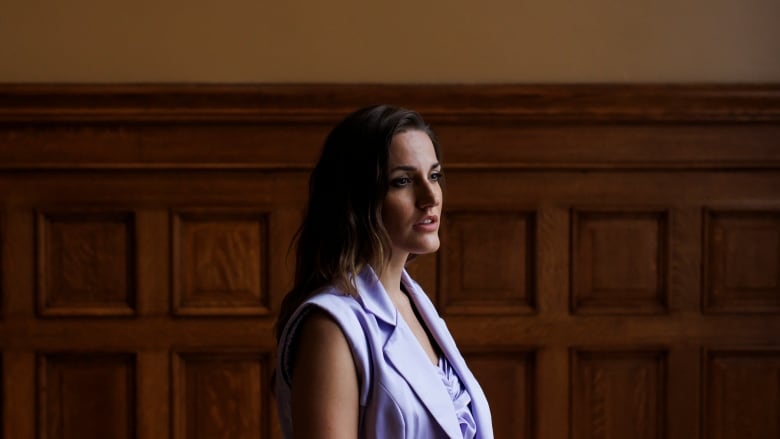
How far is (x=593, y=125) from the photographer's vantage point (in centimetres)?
349

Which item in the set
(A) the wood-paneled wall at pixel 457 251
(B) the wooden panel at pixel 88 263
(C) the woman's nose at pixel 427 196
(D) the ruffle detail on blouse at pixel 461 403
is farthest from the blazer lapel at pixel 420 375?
(B) the wooden panel at pixel 88 263

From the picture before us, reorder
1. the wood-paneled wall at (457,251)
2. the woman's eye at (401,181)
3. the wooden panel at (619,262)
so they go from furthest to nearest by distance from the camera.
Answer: the wooden panel at (619,262)
the wood-paneled wall at (457,251)
the woman's eye at (401,181)

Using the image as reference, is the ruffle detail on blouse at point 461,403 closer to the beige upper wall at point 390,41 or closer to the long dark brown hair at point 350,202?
the long dark brown hair at point 350,202

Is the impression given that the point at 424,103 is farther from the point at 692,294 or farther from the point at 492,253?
the point at 692,294

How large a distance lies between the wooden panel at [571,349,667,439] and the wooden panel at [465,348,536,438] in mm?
157

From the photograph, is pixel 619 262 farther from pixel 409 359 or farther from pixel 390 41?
pixel 409 359

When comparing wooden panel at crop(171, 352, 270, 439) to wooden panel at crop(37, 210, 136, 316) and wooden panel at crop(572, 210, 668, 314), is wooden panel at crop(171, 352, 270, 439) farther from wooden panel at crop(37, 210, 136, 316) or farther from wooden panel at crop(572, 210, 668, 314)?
wooden panel at crop(572, 210, 668, 314)

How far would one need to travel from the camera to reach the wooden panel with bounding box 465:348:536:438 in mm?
3543

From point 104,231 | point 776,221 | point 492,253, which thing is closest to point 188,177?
point 104,231

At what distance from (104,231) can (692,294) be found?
209cm

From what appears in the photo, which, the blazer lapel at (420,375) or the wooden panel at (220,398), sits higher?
the blazer lapel at (420,375)

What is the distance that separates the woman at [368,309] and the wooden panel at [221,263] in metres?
1.57

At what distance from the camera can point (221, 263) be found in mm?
3510

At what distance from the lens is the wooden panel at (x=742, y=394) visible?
358cm
